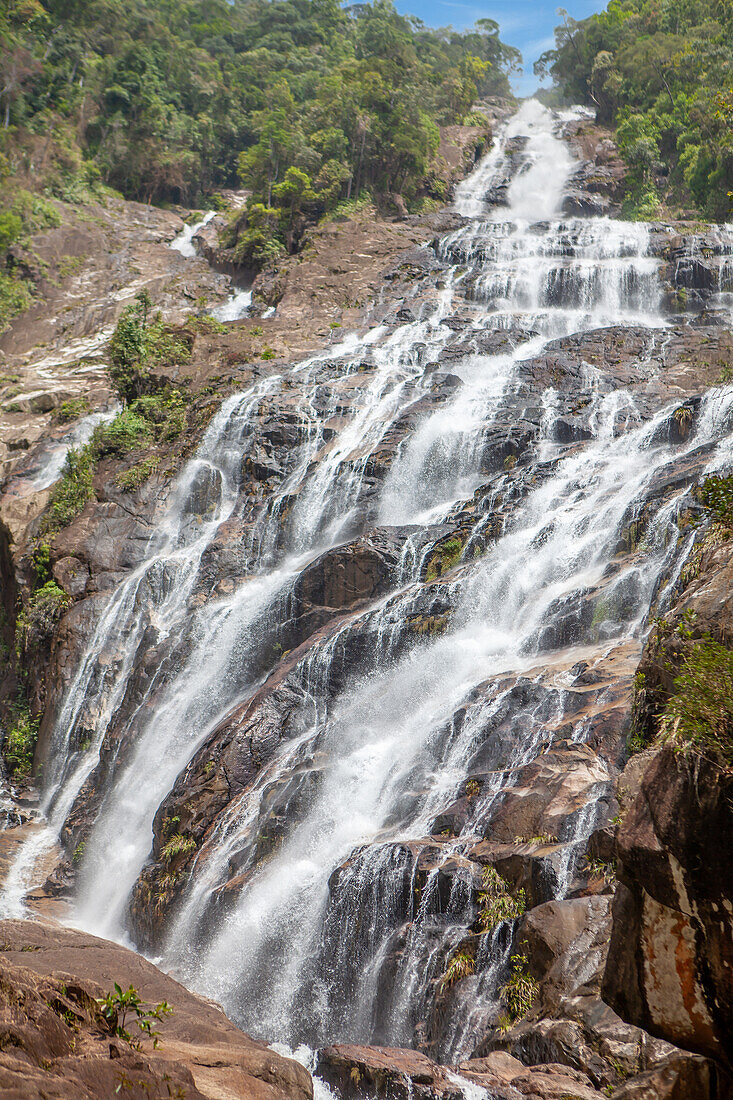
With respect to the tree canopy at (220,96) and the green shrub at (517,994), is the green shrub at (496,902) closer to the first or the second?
the green shrub at (517,994)

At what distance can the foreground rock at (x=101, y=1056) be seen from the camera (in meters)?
4.46

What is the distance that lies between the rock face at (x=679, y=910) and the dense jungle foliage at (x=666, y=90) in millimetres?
35731

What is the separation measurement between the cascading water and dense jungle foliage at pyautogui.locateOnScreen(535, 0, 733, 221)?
1242 centimetres

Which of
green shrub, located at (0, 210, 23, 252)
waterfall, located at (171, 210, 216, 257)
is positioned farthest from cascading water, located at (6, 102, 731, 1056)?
green shrub, located at (0, 210, 23, 252)

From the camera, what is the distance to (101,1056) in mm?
4902

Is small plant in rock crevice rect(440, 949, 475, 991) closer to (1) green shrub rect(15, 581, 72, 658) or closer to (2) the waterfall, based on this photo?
(1) green shrub rect(15, 581, 72, 658)

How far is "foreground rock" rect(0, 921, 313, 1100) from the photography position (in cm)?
446

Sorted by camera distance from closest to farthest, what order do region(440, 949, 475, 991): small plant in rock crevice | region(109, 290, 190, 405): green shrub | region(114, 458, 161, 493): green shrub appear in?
region(440, 949, 475, 991): small plant in rock crevice → region(114, 458, 161, 493): green shrub → region(109, 290, 190, 405): green shrub

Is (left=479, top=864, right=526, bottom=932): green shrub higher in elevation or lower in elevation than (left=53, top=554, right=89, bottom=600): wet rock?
lower

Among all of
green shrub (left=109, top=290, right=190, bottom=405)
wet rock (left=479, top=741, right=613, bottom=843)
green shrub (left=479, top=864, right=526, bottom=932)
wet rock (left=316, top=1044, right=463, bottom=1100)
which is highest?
green shrub (left=109, top=290, right=190, bottom=405)

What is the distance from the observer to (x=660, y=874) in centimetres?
532

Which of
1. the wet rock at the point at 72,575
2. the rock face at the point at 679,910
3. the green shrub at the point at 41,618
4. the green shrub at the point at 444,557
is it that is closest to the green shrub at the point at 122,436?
the wet rock at the point at 72,575

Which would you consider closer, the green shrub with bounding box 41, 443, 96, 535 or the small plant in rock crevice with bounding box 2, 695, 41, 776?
the small plant in rock crevice with bounding box 2, 695, 41, 776

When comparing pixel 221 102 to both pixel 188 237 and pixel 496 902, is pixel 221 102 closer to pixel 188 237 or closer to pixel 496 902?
pixel 188 237
